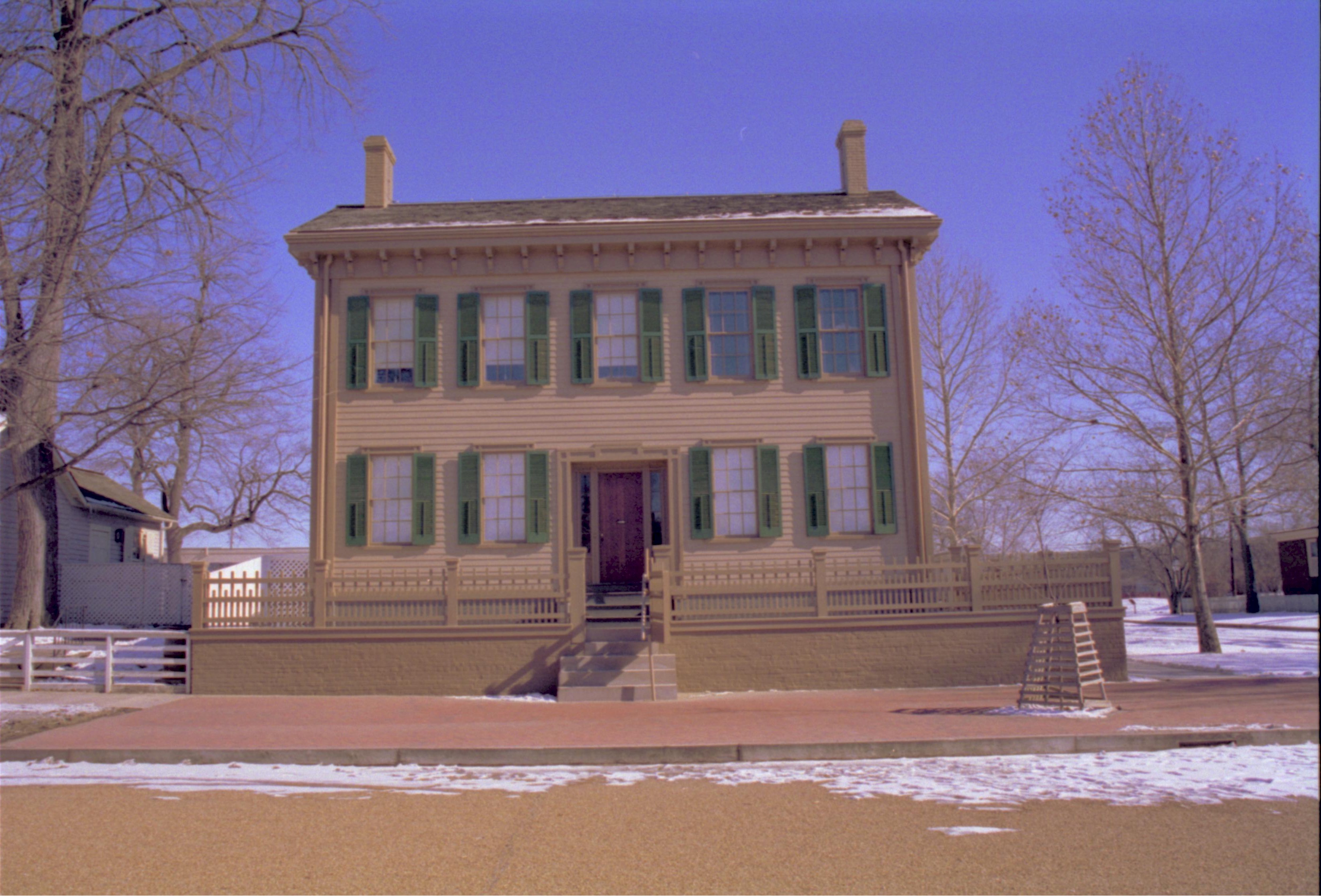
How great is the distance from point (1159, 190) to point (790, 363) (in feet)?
27.6

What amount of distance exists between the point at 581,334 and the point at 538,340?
74 centimetres

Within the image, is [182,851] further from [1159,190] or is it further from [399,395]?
[1159,190]

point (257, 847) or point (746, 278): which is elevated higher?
point (746, 278)

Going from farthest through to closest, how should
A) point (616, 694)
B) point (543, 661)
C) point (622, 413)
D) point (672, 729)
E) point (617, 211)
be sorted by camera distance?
point (617, 211) → point (622, 413) → point (543, 661) → point (616, 694) → point (672, 729)

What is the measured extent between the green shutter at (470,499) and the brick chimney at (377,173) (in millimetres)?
5918

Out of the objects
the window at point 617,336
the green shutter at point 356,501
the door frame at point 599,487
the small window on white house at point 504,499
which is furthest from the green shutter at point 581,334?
the green shutter at point 356,501

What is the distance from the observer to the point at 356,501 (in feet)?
53.4

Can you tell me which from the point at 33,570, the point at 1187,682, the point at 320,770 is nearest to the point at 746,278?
the point at 1187,682

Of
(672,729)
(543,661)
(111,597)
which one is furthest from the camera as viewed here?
(111,597)

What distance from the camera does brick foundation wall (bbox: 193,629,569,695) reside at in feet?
45.3

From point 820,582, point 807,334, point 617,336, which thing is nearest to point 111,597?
point 617,336

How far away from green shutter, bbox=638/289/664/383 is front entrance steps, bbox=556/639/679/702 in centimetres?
463

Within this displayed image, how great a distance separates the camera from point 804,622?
1382cm

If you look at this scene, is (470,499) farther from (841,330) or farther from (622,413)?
(841,330)
